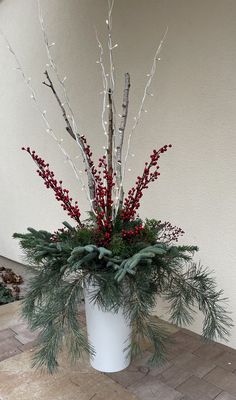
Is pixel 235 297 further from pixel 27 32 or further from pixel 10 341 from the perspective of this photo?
pixel 27 32

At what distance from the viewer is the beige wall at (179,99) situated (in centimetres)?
175

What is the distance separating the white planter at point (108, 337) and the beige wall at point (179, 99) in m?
0.60

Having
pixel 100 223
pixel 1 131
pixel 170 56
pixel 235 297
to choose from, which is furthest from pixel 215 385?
pixel 1 131

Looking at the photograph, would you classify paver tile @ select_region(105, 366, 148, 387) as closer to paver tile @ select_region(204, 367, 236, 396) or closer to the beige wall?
paver tile @ select_region(204, 367, 236, 396)

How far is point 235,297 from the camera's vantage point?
1812mm

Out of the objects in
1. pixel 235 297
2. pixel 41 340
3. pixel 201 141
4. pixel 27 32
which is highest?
pixel 27 32

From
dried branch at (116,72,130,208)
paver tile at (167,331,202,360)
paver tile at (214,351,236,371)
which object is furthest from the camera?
paver tile at (167,331,202,360)

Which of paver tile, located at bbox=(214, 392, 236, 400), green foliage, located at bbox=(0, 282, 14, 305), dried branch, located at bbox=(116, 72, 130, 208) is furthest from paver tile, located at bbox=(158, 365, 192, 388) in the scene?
green foliage, located at bbox=(0, 282, 14, 305)

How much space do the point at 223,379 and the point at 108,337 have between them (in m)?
0.56

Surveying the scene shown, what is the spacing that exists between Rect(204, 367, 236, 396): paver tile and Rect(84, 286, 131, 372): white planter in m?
0.38

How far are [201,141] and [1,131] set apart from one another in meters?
2.18

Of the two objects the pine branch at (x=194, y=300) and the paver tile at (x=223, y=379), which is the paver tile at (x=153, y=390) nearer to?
the paver tile at (x=223, y=379)

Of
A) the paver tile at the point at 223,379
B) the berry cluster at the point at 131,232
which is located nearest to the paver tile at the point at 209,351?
the paver tile at the point at 223,379

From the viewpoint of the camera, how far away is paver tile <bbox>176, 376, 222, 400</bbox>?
58.0 inches
